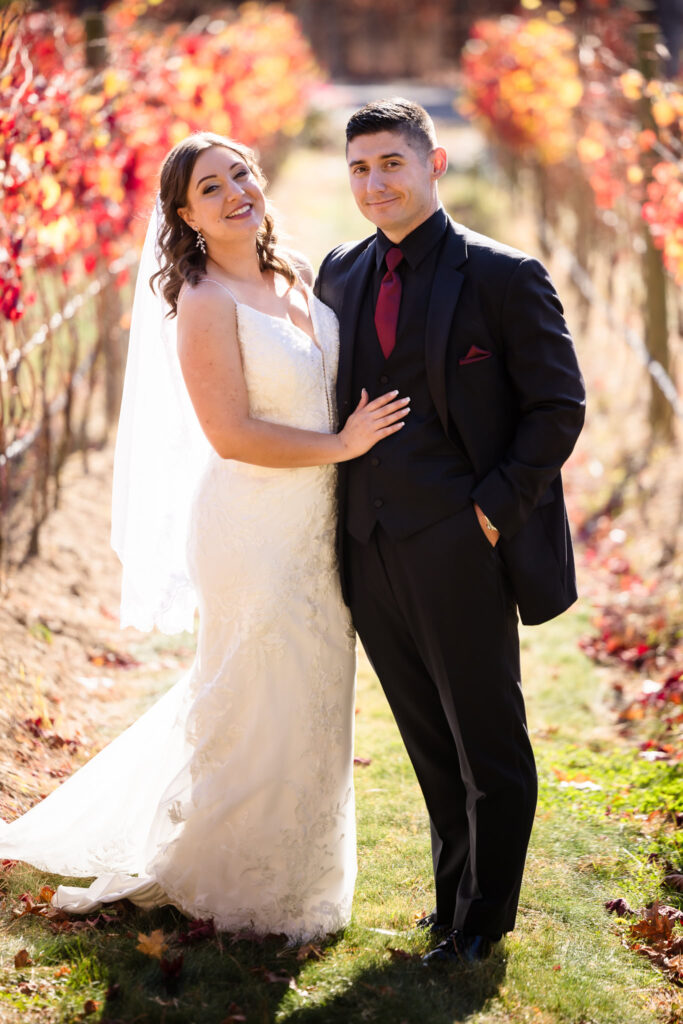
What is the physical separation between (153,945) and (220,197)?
7.55 ft

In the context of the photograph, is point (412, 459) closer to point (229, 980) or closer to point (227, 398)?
point (227, 398)

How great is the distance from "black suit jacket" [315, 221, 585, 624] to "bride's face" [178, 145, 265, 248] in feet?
2.25

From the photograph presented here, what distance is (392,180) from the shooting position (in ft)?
10.5


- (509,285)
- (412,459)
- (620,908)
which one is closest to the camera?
(509,285)

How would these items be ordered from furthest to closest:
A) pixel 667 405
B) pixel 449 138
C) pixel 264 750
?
pixel 449 138
pixel 667 405
pixel 264 750

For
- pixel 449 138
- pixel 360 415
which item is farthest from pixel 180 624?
pixel 449 138

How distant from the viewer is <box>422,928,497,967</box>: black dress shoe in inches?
132

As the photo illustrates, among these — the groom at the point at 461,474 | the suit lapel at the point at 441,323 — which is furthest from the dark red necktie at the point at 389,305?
the suit lapel at the point at 441,323

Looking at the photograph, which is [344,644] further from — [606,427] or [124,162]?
[606,427]

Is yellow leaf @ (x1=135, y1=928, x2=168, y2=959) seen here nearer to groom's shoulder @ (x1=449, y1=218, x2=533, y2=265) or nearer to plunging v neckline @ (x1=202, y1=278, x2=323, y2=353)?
plunging v neckline @ (x1=202, y1=278, x2=323, y2=353)

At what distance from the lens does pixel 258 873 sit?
138 inches

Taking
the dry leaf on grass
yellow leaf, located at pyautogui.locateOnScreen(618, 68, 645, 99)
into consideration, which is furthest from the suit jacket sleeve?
yellow leaf, located at pyautogui.locateOnScreen(618, 68, 645, 99)

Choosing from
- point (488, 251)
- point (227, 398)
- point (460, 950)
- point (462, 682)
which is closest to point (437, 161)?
point (488, 251)

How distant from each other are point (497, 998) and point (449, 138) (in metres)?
28.0
